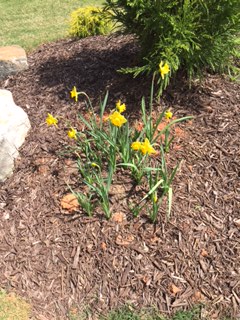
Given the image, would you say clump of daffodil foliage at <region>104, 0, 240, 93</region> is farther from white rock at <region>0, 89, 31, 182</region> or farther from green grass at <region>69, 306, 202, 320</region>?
green grass at <region>69, 306, 202, 320</region>

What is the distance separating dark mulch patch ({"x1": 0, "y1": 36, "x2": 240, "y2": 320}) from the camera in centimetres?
300

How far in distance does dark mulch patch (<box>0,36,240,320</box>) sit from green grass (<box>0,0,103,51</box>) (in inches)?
155

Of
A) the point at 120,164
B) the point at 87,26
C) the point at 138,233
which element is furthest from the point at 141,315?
the point at 87,26

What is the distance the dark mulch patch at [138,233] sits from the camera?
3.00 m


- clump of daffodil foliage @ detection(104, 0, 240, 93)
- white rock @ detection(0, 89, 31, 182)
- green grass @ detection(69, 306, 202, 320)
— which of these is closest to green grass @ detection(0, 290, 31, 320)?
green grass @ detection(69, 306, 202, 320)

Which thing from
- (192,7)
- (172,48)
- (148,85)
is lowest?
(148,85)

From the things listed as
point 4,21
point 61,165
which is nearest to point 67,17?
point 4,21

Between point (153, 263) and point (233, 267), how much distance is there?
0.66m

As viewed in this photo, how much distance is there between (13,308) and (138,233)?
1196mm

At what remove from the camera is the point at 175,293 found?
9.70ft

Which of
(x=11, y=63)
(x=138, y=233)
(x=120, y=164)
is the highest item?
(x=11, y=63)

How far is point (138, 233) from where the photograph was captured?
3.23 meters

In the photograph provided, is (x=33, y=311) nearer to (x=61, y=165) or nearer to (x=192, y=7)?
(x=61, y=165)

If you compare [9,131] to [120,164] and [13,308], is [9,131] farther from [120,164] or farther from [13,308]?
[13,308]
